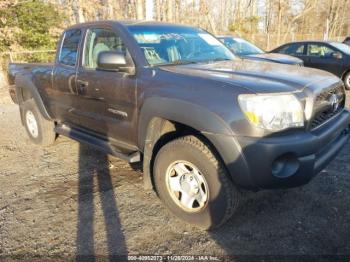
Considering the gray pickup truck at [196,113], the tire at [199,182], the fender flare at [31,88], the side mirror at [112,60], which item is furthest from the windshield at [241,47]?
the tire at [199,182]

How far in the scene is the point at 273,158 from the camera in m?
2.68

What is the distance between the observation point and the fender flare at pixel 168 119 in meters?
2.81

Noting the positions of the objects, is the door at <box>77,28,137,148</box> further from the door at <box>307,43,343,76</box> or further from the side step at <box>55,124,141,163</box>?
the door at <box>307,43,343,76</box>

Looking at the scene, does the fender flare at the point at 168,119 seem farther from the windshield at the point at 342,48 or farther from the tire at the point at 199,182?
the windshield at the point at 342,48

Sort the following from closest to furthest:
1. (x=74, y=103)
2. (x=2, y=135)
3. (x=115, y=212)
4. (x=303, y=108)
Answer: (x=303, y=108)
(x=115, y=212)
(x=74, y=103)
(x=2, y=135)

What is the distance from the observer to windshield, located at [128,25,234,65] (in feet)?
12.0

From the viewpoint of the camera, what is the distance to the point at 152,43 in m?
3.75

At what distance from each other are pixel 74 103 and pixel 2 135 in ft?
9.97

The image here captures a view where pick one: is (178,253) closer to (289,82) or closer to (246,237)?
(246,237)

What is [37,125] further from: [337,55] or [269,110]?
[337,55]

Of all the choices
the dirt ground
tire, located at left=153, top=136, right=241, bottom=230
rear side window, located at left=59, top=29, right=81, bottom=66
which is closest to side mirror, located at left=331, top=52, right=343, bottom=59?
the dirt ground

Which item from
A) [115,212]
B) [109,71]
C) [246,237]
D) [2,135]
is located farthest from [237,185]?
[2,135]

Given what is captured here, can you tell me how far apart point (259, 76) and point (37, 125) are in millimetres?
3887

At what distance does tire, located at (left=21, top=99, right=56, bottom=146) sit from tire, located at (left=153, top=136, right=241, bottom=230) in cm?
279
